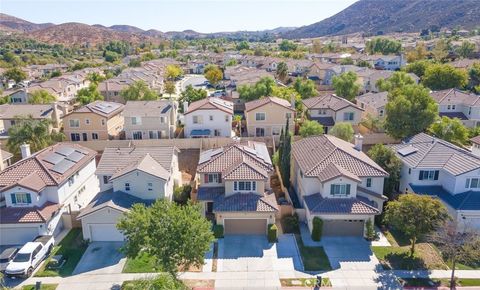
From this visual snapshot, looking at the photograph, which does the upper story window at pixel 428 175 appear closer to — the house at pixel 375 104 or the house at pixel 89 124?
the house at pixel 375 104

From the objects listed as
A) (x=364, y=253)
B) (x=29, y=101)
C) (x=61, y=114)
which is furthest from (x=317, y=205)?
(x=29, y=101)

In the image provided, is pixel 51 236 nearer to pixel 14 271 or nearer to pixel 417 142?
pixel 14 271

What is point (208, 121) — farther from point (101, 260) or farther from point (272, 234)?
point (101, 260)

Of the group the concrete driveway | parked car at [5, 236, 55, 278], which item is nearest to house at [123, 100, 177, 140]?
the concrete driveway

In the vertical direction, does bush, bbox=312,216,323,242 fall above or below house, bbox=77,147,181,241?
below

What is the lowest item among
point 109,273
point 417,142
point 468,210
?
point 109,273

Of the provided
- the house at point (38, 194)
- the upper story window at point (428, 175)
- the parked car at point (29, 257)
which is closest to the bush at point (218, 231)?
the parked car at point (29, 257)

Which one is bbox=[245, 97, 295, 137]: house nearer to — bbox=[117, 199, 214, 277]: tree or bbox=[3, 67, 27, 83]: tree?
bbox=[117, 199, 214, 277]: tree
